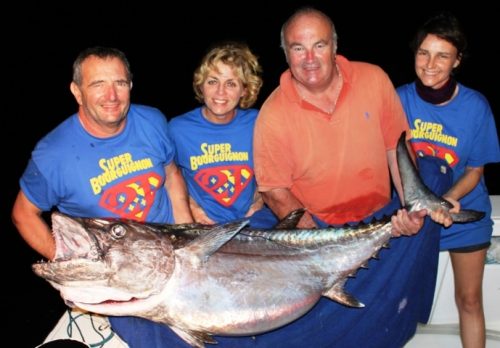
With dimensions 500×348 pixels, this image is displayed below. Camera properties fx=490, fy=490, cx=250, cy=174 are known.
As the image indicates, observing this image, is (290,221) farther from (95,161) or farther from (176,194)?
(95,161)

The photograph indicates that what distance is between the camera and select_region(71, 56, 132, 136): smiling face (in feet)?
8.77

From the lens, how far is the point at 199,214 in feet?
11.3

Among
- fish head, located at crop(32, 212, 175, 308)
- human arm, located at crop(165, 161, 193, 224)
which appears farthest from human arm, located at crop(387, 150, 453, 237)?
human arm, located at crop(165, 161, 193, 224)

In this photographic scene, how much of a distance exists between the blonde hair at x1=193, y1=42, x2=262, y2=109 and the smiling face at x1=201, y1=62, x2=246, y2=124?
0.03 m

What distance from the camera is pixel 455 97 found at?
293 centimetres

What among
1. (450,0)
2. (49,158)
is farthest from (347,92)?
(450,0)

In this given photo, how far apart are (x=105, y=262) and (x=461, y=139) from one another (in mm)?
2114

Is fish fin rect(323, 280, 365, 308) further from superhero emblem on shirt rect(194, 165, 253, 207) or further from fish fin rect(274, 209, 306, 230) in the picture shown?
superhero emblem on shirt rect(194, 165, 253, 207)

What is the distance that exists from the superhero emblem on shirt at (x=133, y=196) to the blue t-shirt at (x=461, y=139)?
1632mm

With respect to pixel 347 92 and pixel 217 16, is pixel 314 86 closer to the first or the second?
pixel 347 92

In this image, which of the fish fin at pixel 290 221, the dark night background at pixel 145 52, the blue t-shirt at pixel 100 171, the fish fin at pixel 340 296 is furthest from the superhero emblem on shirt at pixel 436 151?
the dark night background at pixel 145 52

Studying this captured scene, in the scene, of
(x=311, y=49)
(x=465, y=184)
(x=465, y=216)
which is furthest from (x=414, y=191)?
(x=311, y=49)

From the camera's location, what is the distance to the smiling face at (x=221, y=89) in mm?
3238

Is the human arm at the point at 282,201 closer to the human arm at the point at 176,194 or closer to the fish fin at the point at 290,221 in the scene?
the fish fin at the point at 290,221
